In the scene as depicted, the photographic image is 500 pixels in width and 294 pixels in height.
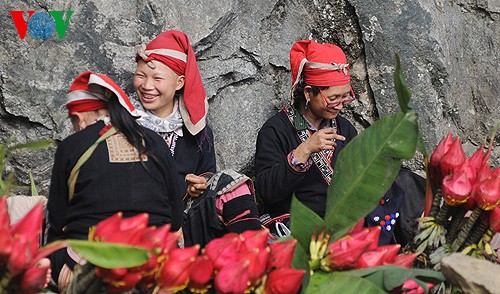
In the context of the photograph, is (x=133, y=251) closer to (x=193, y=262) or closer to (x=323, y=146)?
(x=193, y=262)

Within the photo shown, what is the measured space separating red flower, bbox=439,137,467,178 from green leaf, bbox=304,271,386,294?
569mm

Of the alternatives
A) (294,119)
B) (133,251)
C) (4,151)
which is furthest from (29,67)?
(133,251)

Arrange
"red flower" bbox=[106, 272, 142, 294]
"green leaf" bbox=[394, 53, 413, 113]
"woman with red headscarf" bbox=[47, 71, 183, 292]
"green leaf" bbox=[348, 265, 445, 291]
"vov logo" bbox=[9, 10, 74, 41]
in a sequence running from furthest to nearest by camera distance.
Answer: "vov logo" bbox=[9, 10, 74, 41], "woman with red headscarf" bbox=[47, 71, 183, 292], "green leaf" bbox=[394, 53, 413, 113], "green leaf" bbox=[348, 265, 445, 291], "red flower" bbox=[106, 272, 142, 294]

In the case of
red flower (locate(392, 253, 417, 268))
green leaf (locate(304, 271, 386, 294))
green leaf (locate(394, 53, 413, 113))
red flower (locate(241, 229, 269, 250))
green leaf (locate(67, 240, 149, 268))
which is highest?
green leaf (locate(394, 53, 413, 113))

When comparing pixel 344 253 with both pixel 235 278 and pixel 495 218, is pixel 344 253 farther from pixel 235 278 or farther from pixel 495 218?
pixel 495 218

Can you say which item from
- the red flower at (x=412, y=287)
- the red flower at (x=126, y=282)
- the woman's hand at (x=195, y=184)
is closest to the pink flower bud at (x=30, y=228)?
the red flower at (x=126, y=282)

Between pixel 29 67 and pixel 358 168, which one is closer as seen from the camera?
pixel 358 168

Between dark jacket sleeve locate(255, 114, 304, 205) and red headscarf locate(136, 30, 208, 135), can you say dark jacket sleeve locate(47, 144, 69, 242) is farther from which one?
dark jacket sleeve locate(255, 114, 304, 205)

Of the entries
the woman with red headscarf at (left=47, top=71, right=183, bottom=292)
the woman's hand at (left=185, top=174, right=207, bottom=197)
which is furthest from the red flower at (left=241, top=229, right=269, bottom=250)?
the woman's hand at (left=185, top=174, right=207, bottom=197)

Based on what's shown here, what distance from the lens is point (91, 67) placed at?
3.37 metres

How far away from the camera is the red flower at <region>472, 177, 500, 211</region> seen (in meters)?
1.95

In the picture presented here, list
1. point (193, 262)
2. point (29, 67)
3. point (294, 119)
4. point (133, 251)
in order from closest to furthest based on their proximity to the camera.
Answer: point (133, 251) → point (193, 262) → point (29, 67) → point (294, 119)

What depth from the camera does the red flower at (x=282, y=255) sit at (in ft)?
5.11

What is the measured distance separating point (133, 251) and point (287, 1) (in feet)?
9.44
